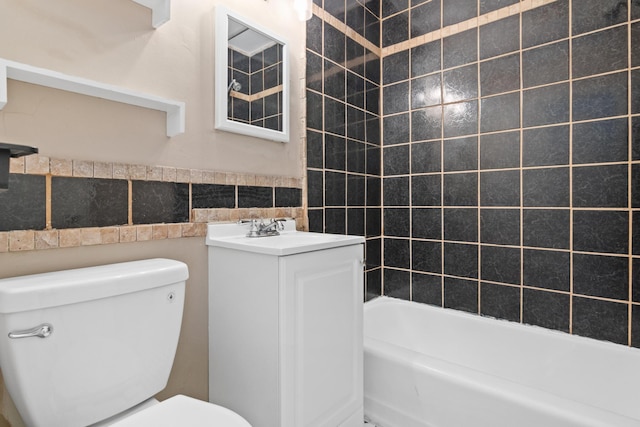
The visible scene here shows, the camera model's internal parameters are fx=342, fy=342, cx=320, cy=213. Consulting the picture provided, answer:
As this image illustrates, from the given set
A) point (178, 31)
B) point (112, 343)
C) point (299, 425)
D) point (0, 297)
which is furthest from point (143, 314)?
point (178, 31)

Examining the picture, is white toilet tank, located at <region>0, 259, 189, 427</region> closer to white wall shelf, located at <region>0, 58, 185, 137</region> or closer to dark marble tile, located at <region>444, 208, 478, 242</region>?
white wall shelf, located at <region>0, 58, 185, 137</region>

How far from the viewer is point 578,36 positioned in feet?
5.49

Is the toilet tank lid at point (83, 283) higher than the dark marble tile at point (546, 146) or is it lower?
lower

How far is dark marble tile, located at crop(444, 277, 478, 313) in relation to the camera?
200 centimetres

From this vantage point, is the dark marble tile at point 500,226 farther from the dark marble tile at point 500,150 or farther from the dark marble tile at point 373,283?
the dark marble tile at point 373,283

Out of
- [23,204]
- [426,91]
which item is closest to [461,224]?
[426,91]

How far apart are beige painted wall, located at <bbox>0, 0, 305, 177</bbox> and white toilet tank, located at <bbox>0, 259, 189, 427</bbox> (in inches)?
16.1

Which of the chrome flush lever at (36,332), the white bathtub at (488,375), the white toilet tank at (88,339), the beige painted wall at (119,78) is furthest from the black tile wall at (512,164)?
the chrome flush lever at (36,332)

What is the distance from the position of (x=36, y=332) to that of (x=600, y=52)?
2.39 m

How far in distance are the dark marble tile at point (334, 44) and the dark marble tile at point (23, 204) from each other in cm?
152

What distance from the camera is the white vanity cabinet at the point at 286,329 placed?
1.15 meters

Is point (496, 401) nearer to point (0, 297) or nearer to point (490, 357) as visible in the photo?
point (490, 357)

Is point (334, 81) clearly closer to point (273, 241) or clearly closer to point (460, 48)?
point (460, 48)

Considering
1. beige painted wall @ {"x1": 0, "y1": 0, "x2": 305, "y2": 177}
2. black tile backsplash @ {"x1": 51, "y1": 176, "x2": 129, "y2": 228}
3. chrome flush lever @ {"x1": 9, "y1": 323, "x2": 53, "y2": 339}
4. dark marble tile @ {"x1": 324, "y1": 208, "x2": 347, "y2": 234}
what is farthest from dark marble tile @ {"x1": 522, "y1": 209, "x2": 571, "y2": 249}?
chrome flush lever @ {"x1": 9, "y1": 323, "x2": 53, "y2": 339}
